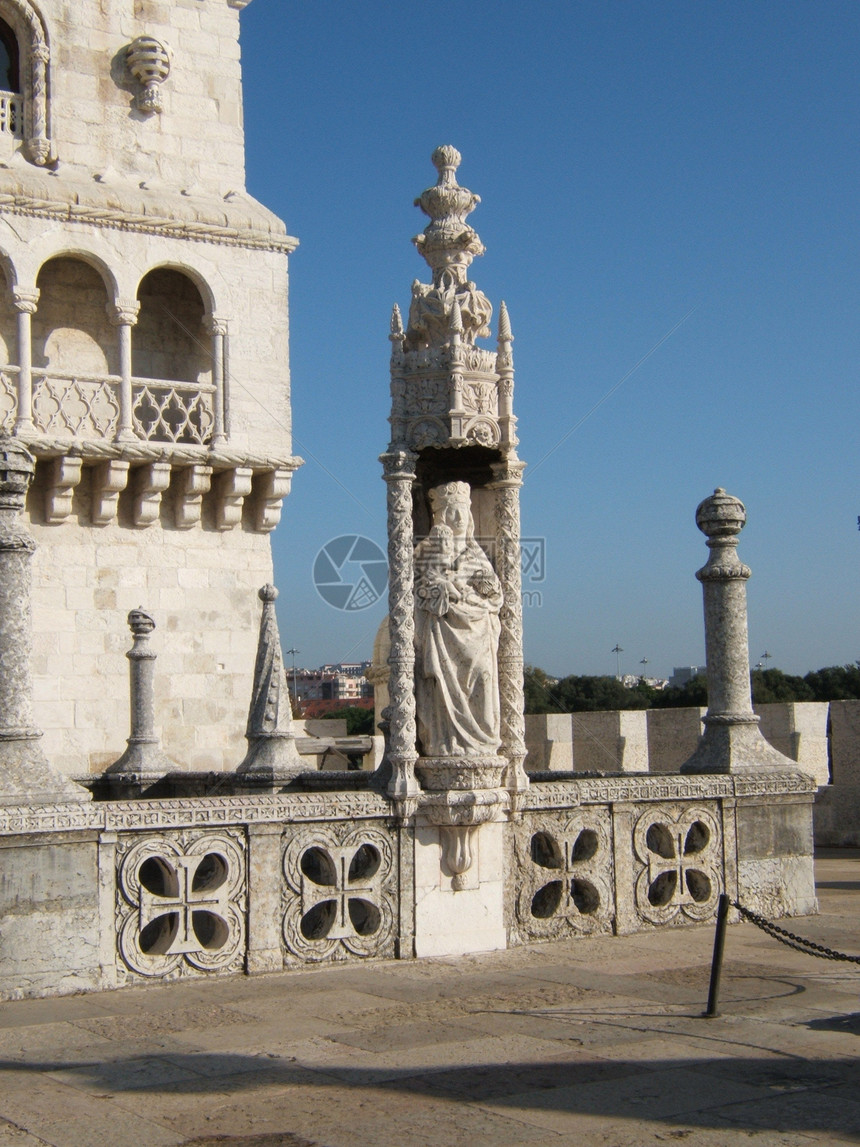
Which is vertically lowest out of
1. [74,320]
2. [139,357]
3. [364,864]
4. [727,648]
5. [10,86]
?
[364,864]

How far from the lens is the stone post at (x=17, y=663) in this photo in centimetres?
818

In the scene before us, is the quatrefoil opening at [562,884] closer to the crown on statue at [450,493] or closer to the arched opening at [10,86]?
the crown on statue at [450,493]

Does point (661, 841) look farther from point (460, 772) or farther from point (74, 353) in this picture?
point (74, 353)

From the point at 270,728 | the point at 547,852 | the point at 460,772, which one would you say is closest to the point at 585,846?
the point at 547,852

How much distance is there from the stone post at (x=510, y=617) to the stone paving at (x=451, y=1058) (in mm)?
1533

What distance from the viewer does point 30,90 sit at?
18.3 metres

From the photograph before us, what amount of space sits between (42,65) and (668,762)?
515 inches

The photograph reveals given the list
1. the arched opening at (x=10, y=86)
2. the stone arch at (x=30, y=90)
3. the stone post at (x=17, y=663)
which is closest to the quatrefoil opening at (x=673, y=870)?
the stone post at (x=17, y=663)

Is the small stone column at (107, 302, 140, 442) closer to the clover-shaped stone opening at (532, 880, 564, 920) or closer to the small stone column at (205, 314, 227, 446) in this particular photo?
the small stone column at (205, 314, 227, 446)

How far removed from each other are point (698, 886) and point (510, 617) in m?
2.80

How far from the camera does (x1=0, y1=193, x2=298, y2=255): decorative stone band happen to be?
58.0 feet

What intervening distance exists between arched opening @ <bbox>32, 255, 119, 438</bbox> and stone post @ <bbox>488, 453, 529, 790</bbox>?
891 centimetres

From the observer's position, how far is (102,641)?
1795 cm

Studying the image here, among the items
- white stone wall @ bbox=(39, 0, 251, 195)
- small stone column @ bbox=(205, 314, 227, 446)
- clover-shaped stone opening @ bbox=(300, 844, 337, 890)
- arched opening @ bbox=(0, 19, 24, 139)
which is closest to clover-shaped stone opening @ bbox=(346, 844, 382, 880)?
clover-shaped stone opening @ bbox=(300, 844, 337, 890)
